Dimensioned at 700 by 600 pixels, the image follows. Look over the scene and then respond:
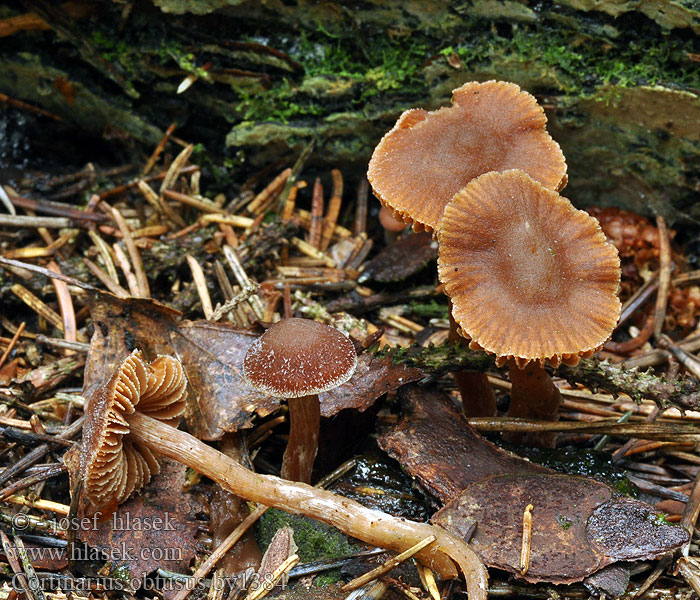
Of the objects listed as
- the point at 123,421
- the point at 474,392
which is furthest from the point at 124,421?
the point at 474,392

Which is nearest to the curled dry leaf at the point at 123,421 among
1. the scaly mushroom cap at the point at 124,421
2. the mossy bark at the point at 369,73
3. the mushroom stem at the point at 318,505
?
the scaly mushroom cap at the point at 124,421

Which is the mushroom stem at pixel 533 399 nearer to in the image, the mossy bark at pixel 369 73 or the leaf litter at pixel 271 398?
the leaf litter at pixel 271 398

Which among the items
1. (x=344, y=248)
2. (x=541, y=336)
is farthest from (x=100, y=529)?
(x=344, y=248)

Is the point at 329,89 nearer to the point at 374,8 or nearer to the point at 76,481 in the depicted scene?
the point at 374,8

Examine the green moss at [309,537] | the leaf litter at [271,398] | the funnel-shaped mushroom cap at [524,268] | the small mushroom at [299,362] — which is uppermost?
the funnel-shaped mushroom cap at [524,268]

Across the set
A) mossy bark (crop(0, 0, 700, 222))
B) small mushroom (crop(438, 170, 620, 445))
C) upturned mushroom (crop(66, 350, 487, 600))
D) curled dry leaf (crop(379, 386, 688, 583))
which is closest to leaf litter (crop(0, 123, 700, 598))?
curled dry leaf (crop(379, 386, 688, 583))

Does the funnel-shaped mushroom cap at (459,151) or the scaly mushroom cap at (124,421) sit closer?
the scaly mushroom cap at (124,421)

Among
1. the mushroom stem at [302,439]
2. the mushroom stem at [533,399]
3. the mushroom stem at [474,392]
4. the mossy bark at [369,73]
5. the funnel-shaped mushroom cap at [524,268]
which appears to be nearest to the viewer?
the funnel-shaped mushroom cap at [524,268]
